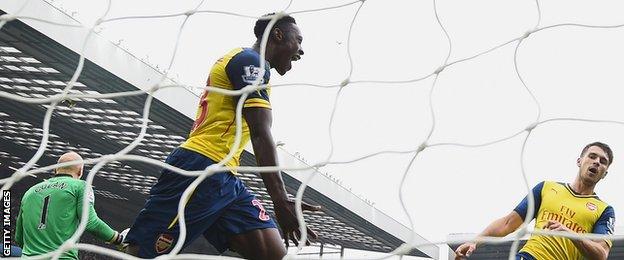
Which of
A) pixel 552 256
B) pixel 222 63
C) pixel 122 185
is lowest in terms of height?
pixel 122 185

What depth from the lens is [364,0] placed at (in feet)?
9.13

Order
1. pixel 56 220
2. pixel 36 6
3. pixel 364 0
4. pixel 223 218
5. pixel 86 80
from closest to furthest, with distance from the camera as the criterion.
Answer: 1. pixel 364 0
2. pixel 223 218
3. pixel 56 220
4. pixel 36 6
5. pixel 86 80

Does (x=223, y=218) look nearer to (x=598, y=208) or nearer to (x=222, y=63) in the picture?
(x=222, y=63)

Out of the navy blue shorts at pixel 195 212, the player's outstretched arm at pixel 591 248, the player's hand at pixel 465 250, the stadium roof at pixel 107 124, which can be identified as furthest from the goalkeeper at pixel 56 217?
the stadium roof at pixel 107 124

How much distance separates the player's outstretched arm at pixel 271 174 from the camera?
109 inches

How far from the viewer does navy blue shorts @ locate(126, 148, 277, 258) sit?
2.98m

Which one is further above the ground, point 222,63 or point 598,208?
point 222,63

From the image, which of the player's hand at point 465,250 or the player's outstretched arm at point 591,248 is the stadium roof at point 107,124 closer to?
the player's outstretched arm at point 591,248

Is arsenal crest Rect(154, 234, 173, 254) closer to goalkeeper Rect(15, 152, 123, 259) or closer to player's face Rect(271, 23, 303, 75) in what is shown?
player's face Rect(271, 23, 303, 75)

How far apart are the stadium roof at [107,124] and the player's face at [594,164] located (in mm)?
6633

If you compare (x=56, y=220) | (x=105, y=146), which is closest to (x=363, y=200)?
(x=105, y=146)

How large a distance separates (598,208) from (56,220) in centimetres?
239

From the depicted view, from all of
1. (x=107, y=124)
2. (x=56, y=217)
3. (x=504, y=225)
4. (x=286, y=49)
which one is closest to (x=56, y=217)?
(x=56, y=217)

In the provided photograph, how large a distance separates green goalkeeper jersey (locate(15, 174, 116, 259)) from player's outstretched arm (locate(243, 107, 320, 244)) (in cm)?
160
